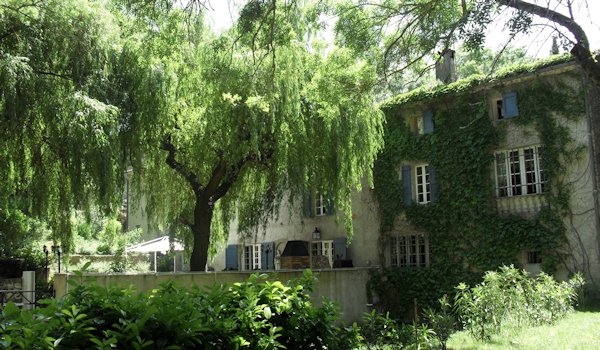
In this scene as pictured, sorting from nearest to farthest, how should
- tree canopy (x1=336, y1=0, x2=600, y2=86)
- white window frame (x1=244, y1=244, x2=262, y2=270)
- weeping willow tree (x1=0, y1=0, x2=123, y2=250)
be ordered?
tree canopy (x1=336, y1=0, x2=600, y2=86) → weeping willow tree (x1=0, y1=0, x2=123, y2=250) → white window frame (x1=244, y1=244, x2=262, y2=270)

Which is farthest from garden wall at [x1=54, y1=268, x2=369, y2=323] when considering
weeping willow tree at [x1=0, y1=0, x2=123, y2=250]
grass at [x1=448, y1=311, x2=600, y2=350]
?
grass at [x1=448, y1=311, x2=600, y2=350]

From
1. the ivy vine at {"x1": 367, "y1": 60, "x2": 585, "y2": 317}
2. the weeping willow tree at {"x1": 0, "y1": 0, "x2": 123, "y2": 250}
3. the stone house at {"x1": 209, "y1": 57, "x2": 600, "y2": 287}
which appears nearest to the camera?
Result: the weeping willow tree at {"x1": 0, "y1": 0, "x2": 123, "y2": 250}

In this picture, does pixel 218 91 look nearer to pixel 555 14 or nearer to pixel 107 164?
pixel 107 164

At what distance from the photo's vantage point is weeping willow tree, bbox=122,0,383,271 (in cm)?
1266

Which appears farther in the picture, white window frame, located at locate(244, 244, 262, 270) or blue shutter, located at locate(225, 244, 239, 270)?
blue shutter, located at locate(225, 244, 239, 270)

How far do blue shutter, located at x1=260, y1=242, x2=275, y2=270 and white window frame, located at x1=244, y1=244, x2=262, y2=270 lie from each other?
0.74 ft

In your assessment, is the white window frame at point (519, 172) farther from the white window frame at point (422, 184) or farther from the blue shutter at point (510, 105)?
the white window frame at point (422, 184)

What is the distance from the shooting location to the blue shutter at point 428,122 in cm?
1839

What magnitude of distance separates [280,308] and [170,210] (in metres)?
12.4

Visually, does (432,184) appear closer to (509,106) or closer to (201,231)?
(509,106)

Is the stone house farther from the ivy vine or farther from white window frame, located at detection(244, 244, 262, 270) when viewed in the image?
white window frame, located at detection(244, 244, 262, 270)

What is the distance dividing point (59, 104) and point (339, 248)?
11.5 m

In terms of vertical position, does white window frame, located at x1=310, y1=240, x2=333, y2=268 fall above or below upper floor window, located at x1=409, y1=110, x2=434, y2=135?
below

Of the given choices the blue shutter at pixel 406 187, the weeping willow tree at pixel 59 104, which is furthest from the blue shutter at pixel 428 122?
the weeping willow tree at pixel 59 104
